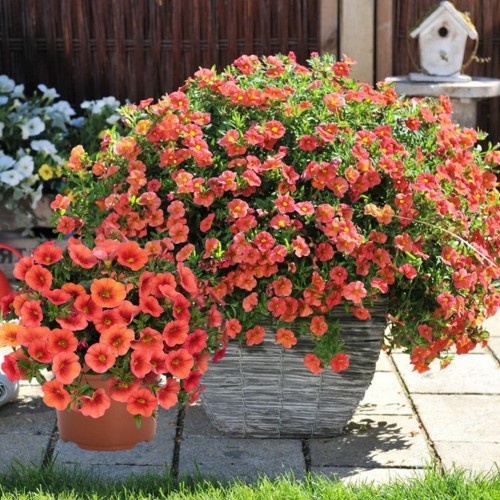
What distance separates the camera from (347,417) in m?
4.16

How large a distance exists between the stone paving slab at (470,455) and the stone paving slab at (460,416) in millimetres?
44

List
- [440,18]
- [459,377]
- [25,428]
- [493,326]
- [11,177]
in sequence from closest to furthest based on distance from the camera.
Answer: [25,428], [459,377], [493,326], [11,177], [440,18]

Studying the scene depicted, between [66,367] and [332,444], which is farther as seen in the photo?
[332,444]

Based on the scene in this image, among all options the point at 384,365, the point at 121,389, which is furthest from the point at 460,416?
the point at 121,389

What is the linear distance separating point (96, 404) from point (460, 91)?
11.2 feet

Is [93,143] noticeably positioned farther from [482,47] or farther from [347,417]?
[347,417]

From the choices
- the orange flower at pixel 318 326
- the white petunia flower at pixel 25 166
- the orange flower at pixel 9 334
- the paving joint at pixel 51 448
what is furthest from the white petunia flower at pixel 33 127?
the orange flower at pixel 318 326

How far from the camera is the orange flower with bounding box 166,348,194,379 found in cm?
364

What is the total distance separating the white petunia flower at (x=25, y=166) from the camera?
19.9ft

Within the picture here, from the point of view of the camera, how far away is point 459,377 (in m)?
4.82

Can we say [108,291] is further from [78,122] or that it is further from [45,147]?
[78,122]

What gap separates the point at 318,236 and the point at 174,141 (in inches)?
25.3

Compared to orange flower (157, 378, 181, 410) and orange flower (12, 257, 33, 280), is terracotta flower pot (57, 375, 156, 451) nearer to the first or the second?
orange flower (157, 378, 181, 410)

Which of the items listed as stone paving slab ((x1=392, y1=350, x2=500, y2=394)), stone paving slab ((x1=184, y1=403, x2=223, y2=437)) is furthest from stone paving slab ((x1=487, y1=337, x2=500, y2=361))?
stone paving slab ((x1=184, y1=403, x2=223, y2=437))
